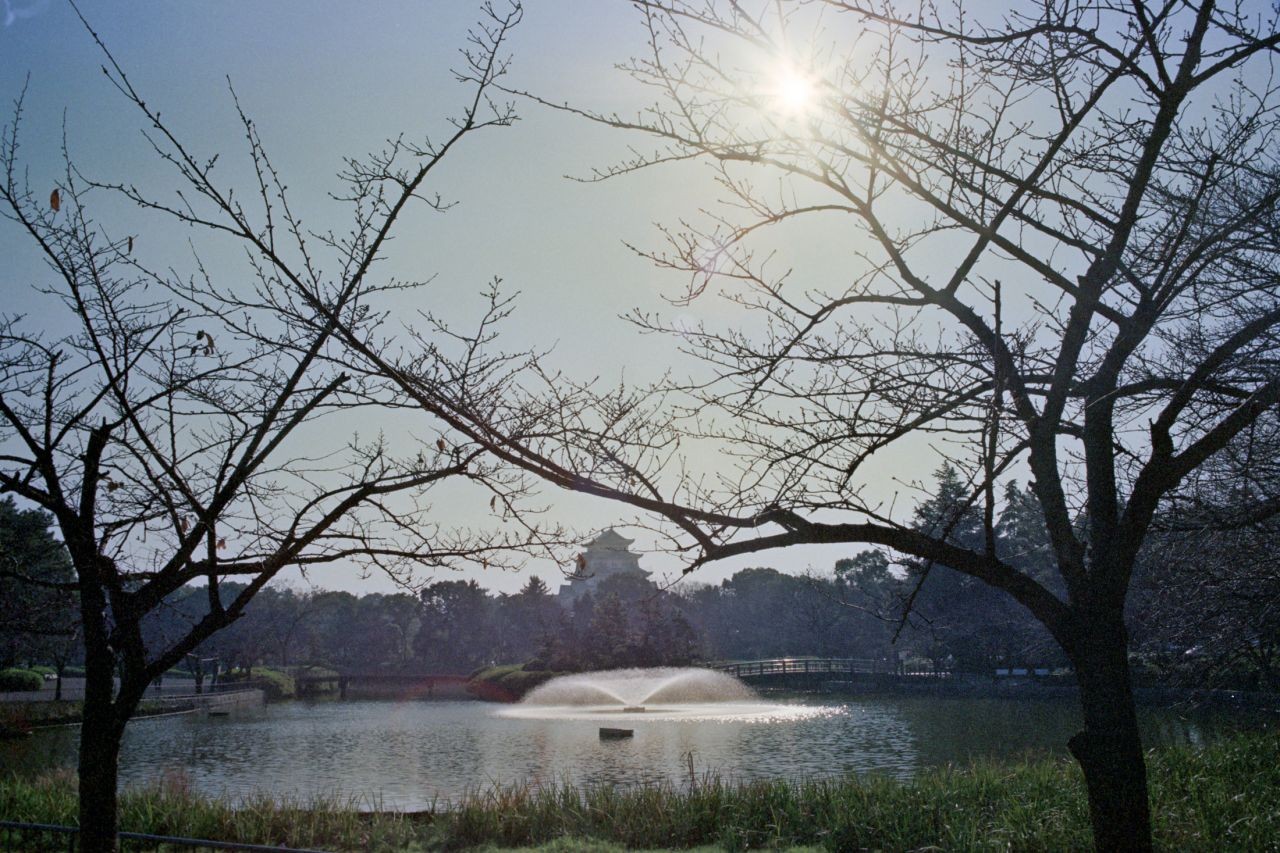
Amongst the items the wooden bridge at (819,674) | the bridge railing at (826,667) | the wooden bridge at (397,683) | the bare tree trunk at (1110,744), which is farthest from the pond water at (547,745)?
the wooden bridge at (397,683)

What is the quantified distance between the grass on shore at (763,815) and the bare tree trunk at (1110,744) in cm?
441

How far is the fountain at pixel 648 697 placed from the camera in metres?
32.2

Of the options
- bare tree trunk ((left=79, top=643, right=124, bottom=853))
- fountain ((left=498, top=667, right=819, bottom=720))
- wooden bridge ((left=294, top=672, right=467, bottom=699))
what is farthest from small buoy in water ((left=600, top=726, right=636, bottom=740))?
wooden bridge ((left=294, top=672, right=467, bottom=699))

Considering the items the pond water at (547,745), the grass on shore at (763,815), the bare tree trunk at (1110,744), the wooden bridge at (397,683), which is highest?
the bare tree trunk at (1110,744)

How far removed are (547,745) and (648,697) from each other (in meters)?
16.7

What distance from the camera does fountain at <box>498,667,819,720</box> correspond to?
32.2m

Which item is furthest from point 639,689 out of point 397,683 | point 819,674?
point 397,683

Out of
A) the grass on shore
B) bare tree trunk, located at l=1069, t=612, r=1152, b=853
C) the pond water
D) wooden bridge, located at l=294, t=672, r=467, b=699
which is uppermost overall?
bare tree trunk, located at l=1069, t=612, r=1152, b=853

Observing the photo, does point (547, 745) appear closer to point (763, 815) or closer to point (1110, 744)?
point (763, 815)

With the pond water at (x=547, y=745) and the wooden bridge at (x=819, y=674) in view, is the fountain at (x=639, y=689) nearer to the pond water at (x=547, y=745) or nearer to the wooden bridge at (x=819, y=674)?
the wooden bridge at (x=819, y=674)

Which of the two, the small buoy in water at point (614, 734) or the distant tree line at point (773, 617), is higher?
the distant tree line at point (773, 617)

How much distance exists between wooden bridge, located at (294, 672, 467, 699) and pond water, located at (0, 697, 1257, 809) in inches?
780

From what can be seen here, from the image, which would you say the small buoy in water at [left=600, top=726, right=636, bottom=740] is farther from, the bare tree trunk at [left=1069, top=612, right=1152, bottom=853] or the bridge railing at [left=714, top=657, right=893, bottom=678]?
the bridge railing at [left=714, top=657, right=893, bottom=678]

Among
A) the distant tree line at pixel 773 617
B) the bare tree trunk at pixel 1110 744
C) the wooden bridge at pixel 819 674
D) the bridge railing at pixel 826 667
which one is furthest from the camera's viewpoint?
the bridge railing at pixel 826 667
